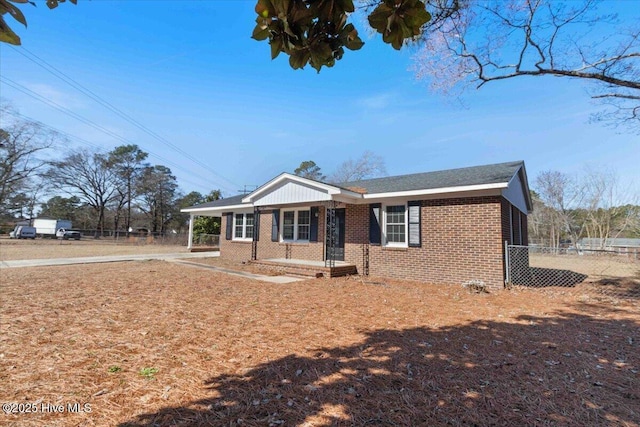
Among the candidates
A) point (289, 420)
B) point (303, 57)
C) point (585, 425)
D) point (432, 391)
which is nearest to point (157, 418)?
point (289, 420)

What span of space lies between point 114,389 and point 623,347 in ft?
20.2

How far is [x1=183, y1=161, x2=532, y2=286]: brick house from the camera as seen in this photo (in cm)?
862

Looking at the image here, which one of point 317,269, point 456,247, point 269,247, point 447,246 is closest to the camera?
point 456,247

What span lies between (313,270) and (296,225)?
350 cm

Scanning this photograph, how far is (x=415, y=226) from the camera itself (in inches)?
385

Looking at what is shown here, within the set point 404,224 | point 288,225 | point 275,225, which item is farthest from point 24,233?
point 404,224

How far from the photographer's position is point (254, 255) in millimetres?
14078

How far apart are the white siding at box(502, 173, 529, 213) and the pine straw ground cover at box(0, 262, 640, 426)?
4.02 m

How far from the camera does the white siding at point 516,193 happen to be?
9.64 m

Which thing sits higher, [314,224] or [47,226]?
[47,226]

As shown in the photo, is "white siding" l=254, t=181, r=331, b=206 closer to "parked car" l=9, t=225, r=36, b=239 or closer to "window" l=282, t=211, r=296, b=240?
"window" l=282, t=211, r=296, b=240

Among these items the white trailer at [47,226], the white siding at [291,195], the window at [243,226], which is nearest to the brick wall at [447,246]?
the white siding at [291,195]

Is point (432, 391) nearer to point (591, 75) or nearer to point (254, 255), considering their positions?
point (591, 75)

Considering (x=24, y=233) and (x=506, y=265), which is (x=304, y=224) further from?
(x=24, y=233)
